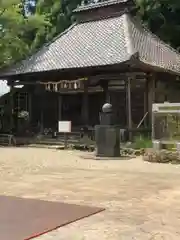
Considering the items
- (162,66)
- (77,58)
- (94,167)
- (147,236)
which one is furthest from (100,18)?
(147,236)

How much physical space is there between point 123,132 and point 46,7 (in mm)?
16466

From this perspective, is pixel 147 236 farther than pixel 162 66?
Result: No

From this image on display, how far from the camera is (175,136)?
544 inches

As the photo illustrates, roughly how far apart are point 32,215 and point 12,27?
1772 cm

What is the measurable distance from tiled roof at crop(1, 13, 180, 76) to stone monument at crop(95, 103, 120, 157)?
12.5 ft

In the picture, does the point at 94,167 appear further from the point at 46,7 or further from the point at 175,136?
the point at 46,7

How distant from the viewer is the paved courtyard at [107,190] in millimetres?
5355

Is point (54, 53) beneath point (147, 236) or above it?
above

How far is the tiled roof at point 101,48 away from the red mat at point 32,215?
11.1 metres

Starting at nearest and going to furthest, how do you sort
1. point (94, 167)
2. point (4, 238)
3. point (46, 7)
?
point (4, 238), point (94, 167), point (46, 7)

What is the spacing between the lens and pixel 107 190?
809 cm

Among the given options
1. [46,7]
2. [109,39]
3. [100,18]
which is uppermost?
[46,7]

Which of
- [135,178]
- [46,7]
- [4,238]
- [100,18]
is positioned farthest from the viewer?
[46,7]

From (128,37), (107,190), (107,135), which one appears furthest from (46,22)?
(107,190)
